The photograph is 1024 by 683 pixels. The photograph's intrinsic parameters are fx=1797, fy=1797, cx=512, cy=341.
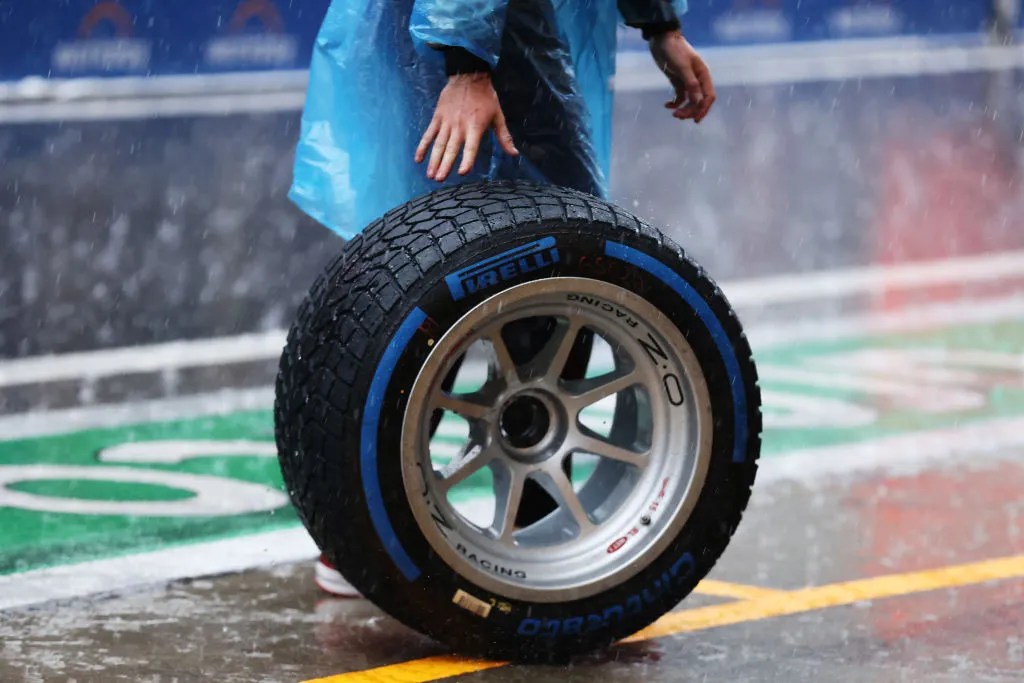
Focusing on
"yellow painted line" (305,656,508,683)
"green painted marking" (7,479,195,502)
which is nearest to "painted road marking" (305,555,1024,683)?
"yellow painted line" (305,656,508,683)

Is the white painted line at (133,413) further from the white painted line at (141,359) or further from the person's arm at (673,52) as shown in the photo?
the person's arm at (673,52)

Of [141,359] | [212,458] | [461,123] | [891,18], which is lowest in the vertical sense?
[212,458]

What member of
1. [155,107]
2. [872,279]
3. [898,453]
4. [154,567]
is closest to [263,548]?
[154,567]

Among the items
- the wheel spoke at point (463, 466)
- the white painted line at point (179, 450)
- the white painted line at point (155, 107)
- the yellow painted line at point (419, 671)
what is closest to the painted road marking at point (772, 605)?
the yellow painted line at point (419, 671)

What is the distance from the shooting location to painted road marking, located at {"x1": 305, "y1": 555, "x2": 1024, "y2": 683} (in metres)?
3.88

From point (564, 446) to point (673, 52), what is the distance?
1296 mm

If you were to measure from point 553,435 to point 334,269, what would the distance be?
25.0 inches

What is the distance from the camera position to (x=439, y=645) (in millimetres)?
4070

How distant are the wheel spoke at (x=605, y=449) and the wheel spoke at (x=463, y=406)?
24 centimetres

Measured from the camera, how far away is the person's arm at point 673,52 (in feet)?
15.7

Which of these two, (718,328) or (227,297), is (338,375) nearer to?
(718,328)

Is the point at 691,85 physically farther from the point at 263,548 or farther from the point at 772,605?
the point at 263,548

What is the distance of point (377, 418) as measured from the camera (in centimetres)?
372

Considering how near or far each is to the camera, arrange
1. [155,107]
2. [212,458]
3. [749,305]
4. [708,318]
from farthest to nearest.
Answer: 1. [155,107]
2. [749,305]
3. [212,458]
4. [708,318]
